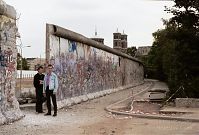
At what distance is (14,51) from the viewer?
1420 cm


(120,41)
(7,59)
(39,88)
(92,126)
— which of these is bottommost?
(92,126)

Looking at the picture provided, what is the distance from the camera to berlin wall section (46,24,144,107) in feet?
58.8

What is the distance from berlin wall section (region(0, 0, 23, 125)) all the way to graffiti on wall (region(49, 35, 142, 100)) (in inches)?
132

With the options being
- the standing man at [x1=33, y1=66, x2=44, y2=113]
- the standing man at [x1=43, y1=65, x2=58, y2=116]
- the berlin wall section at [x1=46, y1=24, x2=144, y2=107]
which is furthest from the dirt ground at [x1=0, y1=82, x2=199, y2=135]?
the berlin wall section at [x1=46, y1=24, x2=144, y2=107]

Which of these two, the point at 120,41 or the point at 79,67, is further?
the point at 120,41

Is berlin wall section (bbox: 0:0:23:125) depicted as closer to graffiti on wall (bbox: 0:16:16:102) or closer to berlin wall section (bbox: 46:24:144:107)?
graffiti on wall (bbox: 0:16:16:102)

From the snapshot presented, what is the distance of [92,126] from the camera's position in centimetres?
1320

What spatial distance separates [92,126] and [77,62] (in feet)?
29.3

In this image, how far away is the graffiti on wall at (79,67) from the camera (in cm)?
1840

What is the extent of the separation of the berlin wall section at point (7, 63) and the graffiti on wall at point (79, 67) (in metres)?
3.36

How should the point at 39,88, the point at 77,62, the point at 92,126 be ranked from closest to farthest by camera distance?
the point at 92,126
the point at 39,88
the point at 77,62

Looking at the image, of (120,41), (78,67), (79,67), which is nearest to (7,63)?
(78,67)

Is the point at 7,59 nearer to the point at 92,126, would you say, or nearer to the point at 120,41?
the point at 92,126

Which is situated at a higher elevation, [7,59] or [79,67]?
[7,59]
